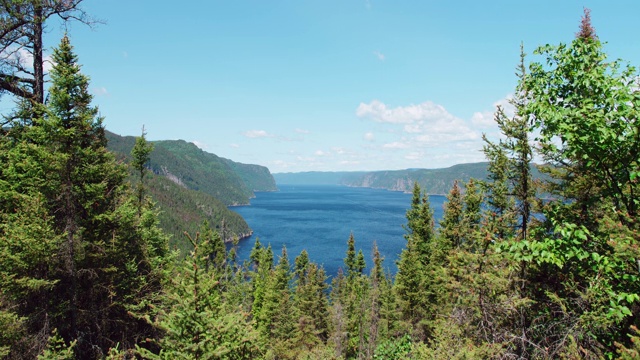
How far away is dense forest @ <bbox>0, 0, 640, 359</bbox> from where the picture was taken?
474 centimetres

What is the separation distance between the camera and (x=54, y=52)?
1203 centimetres

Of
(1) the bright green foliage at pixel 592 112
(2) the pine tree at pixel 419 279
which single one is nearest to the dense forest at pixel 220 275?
(1) the bright green foliage at pixel 592 112

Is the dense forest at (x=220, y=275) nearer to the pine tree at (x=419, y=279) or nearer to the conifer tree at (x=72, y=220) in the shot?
the conifer tree at (x=72, y=220)

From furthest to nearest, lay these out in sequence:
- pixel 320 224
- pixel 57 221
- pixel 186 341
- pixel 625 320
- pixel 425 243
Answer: pixel 320 224 < pixel 425 243 < pixel 57 221 < pixel 186 341 < pixel 625 320

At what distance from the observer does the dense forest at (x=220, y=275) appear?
4742 millimetres

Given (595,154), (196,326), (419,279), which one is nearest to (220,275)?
(196,326)

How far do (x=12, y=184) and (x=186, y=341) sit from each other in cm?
1142

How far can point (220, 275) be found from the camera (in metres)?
11.9

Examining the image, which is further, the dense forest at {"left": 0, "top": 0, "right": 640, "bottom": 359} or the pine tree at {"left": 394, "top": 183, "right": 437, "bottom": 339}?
the pine tree at {"left": 394, "top": 183, "right": 437, "bottom": 339}

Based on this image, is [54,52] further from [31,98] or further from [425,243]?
[425,243]

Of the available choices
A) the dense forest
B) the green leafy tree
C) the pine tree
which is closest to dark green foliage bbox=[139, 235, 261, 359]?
the dense forest

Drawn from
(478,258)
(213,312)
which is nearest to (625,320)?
(478,258)

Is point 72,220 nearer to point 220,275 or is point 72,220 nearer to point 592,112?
point 220,275

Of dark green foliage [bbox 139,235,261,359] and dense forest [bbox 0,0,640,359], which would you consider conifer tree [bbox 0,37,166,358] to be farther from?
dark green foliage [bbox 139,235,261,359]
